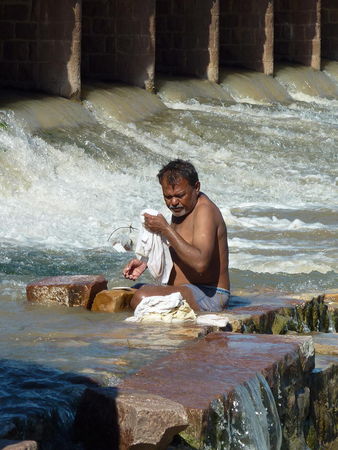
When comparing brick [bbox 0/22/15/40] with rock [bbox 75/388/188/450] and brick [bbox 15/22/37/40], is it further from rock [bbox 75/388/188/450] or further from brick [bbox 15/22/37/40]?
rock [bbox 75/388/188/450]

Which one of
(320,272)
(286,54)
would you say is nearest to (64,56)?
(320,272)

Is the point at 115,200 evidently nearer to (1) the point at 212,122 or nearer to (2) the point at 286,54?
(1) the point at 212,122

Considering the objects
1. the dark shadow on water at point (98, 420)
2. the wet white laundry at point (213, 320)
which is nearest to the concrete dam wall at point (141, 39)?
the wet white laundry at point (213, 320)

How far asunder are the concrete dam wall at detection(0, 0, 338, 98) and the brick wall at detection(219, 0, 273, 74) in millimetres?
20

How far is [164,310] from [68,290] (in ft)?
2.52

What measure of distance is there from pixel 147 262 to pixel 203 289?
37 cm

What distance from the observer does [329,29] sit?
28.5m

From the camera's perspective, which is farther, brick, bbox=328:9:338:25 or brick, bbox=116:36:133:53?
brick, bbox=328:9:338:25

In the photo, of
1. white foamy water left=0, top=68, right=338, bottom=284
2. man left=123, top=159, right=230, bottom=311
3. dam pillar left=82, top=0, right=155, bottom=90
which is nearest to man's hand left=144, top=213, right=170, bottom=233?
man left=123, top=159, right=230, bottom=311

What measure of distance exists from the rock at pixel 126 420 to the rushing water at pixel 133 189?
477mm

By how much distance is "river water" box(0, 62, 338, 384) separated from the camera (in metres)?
6.24

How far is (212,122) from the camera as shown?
58.6 ft

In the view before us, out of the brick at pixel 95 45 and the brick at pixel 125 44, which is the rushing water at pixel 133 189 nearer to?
the brick at pixel 125 44

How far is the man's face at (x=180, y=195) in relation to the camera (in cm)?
639
